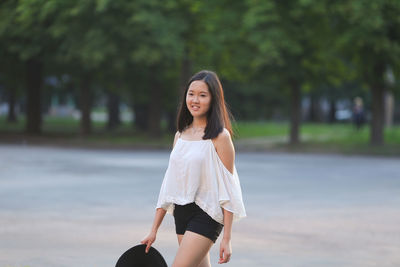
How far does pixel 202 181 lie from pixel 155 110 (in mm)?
29722

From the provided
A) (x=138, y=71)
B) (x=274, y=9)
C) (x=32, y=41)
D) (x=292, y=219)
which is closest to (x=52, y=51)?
(x=32, y=41)

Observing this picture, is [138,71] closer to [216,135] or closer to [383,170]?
[383,170]

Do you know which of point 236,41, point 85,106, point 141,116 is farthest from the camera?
point 141,116

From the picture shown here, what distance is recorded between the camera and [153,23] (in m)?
26.7

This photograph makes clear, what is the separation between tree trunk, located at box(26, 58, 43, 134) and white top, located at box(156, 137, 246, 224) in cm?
3247

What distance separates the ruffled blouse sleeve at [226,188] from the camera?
4535mm

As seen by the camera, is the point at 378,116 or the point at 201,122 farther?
the point at 378,116

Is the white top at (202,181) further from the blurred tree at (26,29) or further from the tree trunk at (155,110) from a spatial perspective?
the tree trunk at (155,110)

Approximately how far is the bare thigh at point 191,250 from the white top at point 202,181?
0.53ft

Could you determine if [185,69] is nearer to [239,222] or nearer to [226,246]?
[239,222]

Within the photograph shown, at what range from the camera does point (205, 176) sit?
14.9ft

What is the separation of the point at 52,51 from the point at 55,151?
8.46m

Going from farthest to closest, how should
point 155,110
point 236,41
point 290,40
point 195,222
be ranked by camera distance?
point 155,110, point 236,41, point 290,40, point 195,222

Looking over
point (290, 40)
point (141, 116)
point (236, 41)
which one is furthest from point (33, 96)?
point (290, 40)
